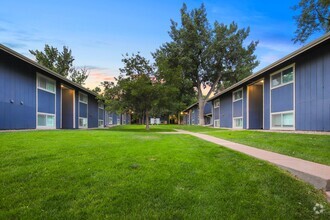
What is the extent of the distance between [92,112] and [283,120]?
21.7 metres

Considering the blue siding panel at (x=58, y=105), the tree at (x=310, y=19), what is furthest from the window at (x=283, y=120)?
the blue siding panel at (x=58, y=105)

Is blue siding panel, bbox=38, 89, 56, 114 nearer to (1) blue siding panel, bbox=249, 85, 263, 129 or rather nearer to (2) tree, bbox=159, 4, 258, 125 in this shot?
(1) blue siding panel, bbox=249, 85, 263, 129

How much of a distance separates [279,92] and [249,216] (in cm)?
1424

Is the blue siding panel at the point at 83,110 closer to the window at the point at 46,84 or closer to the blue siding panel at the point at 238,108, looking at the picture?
the window at the point at 46,84

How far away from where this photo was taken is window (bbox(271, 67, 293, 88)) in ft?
47.5

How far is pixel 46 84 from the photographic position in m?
18.2

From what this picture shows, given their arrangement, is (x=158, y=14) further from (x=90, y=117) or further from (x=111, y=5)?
(x=90, y=117)

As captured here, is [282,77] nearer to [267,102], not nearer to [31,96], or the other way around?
[267,102]

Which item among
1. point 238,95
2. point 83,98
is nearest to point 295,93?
point 238,95

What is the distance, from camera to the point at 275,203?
11.6 feet

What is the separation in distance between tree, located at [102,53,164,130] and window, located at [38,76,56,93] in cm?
405

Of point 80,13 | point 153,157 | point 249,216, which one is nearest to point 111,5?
point 80,13

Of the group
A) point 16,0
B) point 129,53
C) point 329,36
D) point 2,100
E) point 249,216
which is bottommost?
point 249,216

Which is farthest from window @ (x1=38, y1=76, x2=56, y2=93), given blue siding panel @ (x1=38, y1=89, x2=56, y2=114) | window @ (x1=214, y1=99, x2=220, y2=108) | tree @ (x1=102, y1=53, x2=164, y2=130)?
window @ (x1=214, y1=99, x2=220, y2=108)
